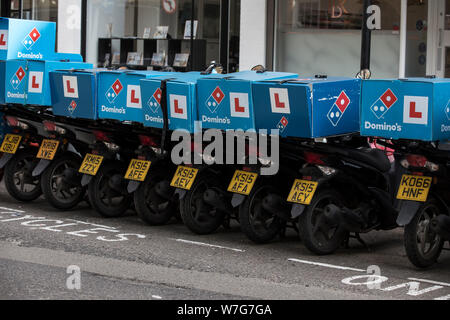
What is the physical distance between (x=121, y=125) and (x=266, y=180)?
2.13m

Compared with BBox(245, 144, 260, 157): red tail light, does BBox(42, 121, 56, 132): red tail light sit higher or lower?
higher

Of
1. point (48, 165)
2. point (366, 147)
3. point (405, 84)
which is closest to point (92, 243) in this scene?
point (48, 165)

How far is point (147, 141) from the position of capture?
1002 centimetres

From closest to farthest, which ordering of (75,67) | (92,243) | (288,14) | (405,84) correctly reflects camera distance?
1. (405,84)
2. (92,243)
3. (75,67)
4. (288,14)

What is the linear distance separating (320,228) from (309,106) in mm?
1210

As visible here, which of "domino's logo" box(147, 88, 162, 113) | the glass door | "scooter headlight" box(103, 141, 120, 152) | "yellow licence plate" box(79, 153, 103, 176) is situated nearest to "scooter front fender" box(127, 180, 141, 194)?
"yellow licence plate" box(79, 153, 103, 176)

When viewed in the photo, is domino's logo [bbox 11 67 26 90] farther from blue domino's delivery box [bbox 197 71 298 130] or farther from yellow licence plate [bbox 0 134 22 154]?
A: blue domino's delivery box [bbox 197 71 298 130]

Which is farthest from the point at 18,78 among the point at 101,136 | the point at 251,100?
the point at 251,100

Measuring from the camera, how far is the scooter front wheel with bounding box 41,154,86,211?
10727 millimetres

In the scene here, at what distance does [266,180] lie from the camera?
9195mm

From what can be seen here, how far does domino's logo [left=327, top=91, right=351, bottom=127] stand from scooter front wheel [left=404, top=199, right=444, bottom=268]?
3.91 feet

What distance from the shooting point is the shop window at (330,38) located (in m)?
14.2

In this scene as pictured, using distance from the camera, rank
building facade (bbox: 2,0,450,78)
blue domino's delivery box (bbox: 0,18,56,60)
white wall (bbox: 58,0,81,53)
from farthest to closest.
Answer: white wall (bbox: 58,0,81,53) → building facade (bbox: 2,0,450,78) → blue domino's delivery box (bbox: 0,18,56,60)

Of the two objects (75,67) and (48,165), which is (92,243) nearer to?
(48,165)
